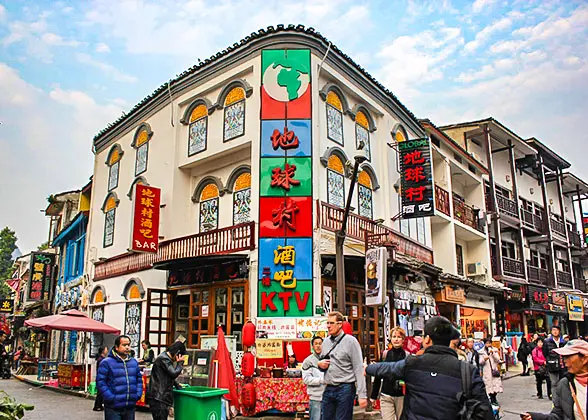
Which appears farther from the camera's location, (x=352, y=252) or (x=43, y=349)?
(x=43, y=349)

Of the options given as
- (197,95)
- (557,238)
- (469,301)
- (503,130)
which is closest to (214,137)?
(197,95)

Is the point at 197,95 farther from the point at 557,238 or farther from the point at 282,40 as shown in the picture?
the point at 557,238

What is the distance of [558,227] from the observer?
3412cm

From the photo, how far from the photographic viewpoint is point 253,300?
47.2 feet

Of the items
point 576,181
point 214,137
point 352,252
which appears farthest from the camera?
point 576,181

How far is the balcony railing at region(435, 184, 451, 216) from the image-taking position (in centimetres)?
2269

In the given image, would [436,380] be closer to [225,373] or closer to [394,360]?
[394,360]

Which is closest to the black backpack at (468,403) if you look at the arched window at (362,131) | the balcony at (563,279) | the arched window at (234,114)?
the arched window at (234,114)

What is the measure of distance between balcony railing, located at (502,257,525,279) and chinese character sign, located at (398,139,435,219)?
12.2m

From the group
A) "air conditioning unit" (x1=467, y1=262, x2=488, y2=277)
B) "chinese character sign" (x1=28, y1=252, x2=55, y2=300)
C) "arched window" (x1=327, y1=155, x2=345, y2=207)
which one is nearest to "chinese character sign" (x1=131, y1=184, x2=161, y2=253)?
"arched window" (x1=327, y1=155, x2=345, y2=207)

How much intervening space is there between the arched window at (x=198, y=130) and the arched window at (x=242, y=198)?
1762 millimetres

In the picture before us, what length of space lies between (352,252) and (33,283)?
21614 millimetres

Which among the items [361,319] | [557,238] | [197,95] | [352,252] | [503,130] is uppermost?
[503,130]

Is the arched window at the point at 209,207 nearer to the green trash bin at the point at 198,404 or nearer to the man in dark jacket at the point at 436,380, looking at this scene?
the green trash bin at the point at 198,404
